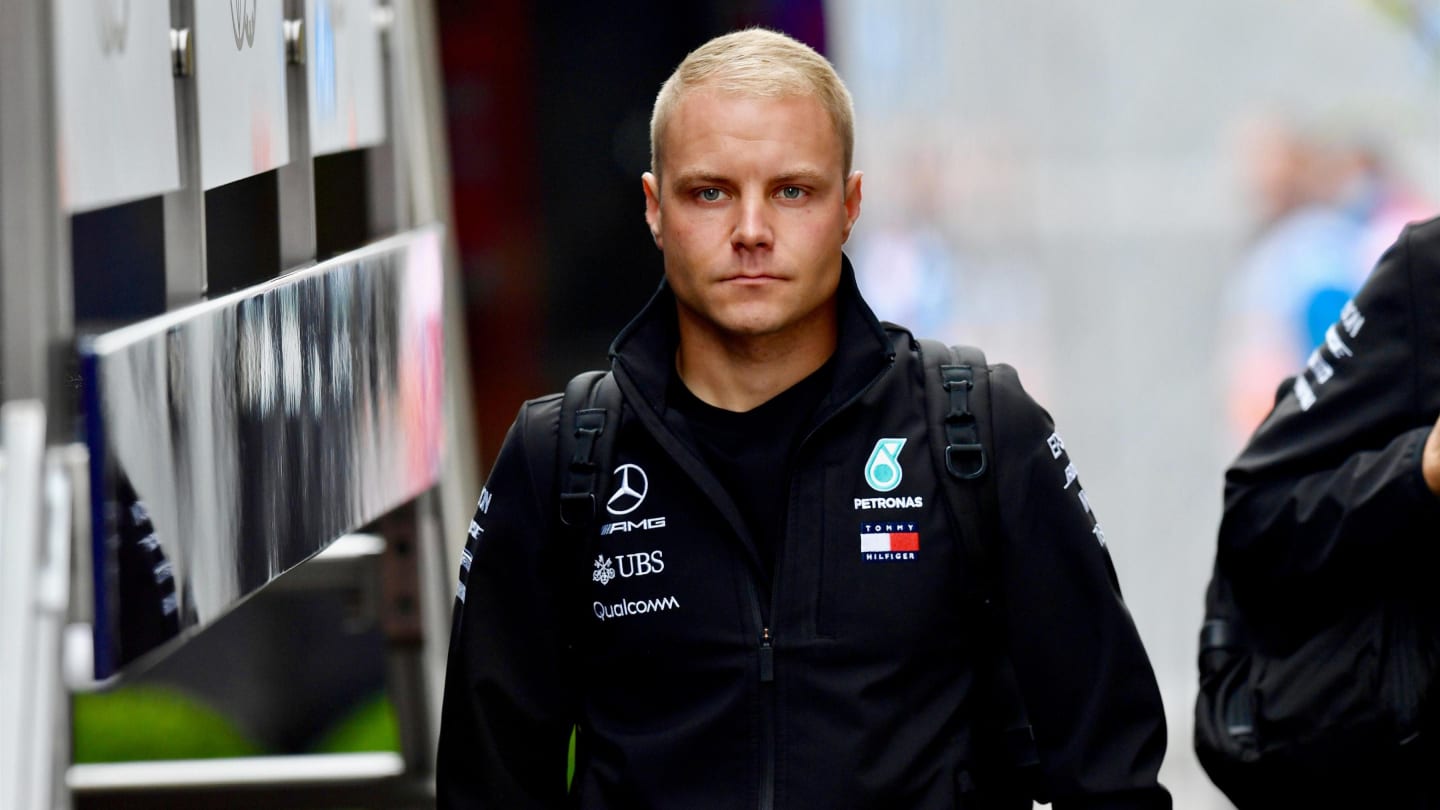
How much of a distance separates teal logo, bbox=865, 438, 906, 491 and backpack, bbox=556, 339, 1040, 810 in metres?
0.05

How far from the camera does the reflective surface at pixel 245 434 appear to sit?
2441 millimetres

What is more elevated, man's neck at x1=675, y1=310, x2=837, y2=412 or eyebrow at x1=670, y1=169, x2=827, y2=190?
eyebrow at x1=670, y1=169, x2=827, y2=190

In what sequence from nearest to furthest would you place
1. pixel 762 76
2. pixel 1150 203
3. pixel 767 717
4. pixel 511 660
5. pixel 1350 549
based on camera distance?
pixel 767 717 → pixel 762 76 → pixel 511 660 → pixel 1350 549 → pixel 1150 203

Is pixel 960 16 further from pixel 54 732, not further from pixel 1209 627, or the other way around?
pixel 54 732

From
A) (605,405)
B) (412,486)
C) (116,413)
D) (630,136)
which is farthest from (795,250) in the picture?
(630,136)

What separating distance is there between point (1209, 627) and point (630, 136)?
437 cm

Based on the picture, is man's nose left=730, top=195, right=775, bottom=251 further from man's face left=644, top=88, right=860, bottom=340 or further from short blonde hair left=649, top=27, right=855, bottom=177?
short blonde hair left=649, top=27, right=855, bottom=177

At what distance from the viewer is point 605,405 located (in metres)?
2.97

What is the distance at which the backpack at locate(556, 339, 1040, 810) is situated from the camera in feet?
9.30

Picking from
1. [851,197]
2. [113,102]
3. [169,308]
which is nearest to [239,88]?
[169,308]

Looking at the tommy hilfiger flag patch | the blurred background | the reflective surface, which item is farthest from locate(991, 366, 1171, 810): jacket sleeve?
the blurred background

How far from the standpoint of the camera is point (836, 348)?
2934mm

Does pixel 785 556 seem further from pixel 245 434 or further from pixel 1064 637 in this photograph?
pixel 245 434

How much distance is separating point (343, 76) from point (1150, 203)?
6514mm
